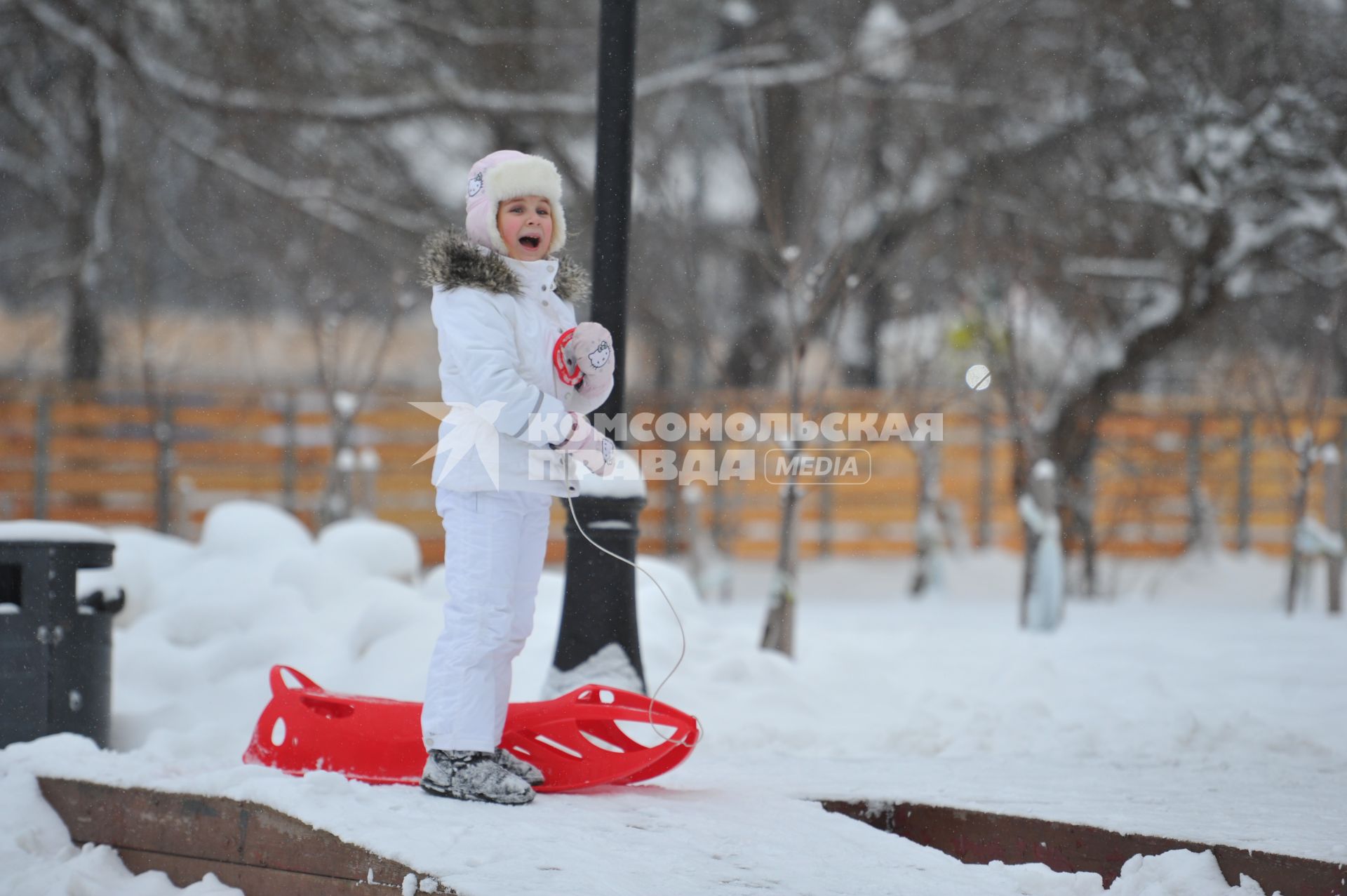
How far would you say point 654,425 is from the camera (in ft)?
46.3

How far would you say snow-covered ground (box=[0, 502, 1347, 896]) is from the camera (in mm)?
2945

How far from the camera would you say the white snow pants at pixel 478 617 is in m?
3.39

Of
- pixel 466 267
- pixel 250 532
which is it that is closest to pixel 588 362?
pixel 466 267

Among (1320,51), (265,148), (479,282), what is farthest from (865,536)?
(479,282)

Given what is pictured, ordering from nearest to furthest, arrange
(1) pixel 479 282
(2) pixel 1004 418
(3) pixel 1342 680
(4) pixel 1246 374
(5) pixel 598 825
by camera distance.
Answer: (5) pixel 598 825
(1) pixel 479 282
(3) pixel 1342 680
(4) pixel 1246 374
(2) pixel 1004 418

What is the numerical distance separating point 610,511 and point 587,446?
1.14 m

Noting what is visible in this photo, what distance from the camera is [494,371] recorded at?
10.9 ft

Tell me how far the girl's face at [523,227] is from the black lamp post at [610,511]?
83 centimetres

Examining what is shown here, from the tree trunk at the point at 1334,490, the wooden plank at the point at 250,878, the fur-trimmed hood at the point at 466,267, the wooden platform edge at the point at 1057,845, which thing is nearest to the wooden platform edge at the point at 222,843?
the wooden plank at the point at 250,878

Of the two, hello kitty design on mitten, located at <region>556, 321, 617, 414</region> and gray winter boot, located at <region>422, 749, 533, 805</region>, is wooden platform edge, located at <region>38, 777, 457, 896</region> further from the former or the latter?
hello kitty design on mitten, located at <region>556, 321, 617, 414</region>

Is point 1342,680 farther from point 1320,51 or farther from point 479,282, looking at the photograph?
point 1320,51

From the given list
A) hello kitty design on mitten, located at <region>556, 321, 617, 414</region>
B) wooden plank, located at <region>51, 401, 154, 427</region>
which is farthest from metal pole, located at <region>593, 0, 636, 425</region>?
wooden plank, located at <region>51, 401, 154, 427</region>

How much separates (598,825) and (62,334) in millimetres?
17964

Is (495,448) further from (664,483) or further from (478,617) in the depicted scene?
(664,483)
